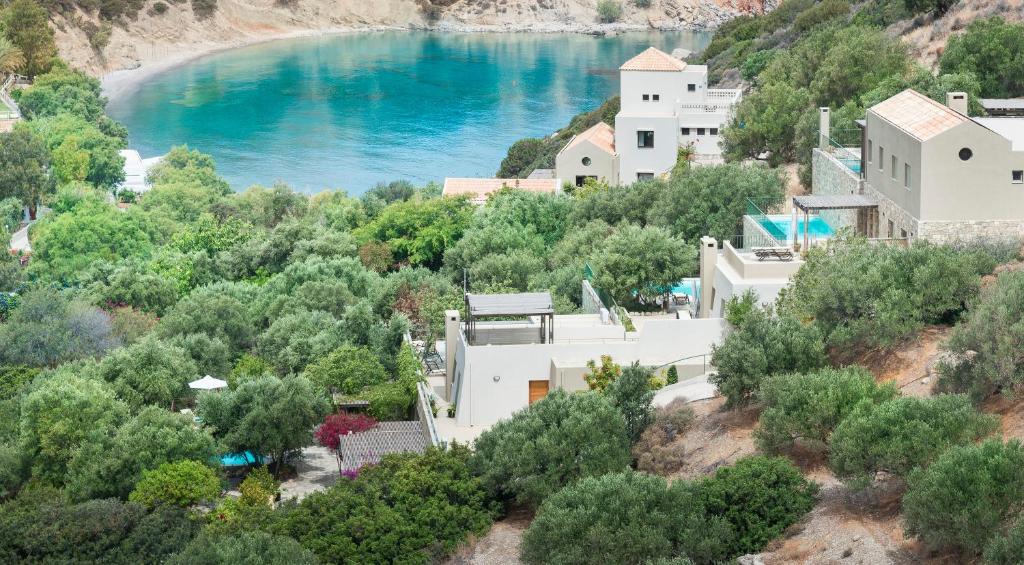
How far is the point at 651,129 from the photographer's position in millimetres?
61094

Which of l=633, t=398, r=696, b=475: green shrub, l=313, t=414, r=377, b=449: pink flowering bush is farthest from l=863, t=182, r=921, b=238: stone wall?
l=313, t=414, r=377, b=449: pink flowering bush

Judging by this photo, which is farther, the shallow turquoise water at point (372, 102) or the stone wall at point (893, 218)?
the shallow turquoise water at point (372, 102)

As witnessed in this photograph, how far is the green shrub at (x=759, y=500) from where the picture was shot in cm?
2316

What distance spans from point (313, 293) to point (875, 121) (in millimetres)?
16609

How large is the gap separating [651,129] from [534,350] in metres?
30.1

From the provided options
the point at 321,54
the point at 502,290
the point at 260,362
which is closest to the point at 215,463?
the point at 260,362

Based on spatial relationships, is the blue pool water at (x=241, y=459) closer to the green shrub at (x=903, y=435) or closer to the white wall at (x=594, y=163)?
the green shrub at (x=903, y=435)

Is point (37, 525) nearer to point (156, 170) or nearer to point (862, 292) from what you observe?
point (862, 292)

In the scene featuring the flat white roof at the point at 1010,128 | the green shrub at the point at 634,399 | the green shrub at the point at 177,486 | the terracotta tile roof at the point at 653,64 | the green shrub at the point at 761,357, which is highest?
the flat white roof at the point at 1010,128

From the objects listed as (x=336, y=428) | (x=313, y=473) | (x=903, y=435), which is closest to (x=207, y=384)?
(x=336, y=428)

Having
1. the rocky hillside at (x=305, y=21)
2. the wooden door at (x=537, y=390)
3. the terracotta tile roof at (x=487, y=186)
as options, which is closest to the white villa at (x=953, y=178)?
the wooden door at (x=537, y=390)

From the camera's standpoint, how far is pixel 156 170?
270ft

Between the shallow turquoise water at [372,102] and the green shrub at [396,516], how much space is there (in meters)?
60.6

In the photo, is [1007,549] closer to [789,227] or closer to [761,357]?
[761,357]
